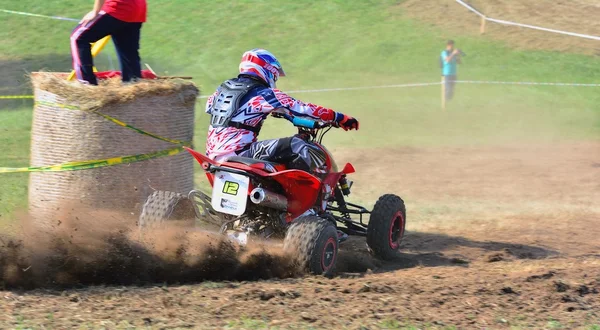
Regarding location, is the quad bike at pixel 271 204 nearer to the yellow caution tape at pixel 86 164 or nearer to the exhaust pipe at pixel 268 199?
the exhaust pipe at pixel 268 199

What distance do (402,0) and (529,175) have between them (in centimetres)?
1230

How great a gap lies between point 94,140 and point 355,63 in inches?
552

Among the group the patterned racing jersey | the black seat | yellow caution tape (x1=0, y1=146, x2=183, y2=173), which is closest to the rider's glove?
the patterned racing jersey

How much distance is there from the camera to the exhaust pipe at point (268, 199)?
7094mm

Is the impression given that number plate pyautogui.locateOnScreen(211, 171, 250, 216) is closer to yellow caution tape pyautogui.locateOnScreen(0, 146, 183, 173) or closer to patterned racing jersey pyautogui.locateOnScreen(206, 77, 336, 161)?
patterned racing jersey pyautogui.locateOnScreen(206, 77, 336, 161)

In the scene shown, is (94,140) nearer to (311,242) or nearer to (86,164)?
(86,164)

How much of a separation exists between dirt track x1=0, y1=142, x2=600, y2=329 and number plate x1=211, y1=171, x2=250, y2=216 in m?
0.74

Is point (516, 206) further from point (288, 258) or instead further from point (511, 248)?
point (288, 258)

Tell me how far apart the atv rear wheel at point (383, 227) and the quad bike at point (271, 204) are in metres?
0.36

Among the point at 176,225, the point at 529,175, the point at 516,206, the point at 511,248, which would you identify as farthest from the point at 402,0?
the point at 176,225

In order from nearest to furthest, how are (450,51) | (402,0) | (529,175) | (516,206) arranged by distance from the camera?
(516,206), (529,175), (450,51), (402,0)

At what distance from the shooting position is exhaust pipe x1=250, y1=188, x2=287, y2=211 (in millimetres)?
7094

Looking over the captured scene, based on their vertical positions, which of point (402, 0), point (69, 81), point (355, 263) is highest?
point (402, 0)

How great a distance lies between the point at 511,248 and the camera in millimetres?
9008
